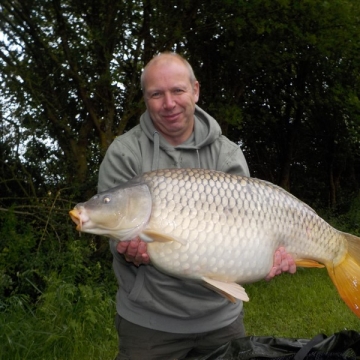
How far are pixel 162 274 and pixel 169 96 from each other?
0.54 meters

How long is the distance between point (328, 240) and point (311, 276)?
3758mm

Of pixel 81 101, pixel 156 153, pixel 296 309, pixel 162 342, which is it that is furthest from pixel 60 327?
pixel 81 101

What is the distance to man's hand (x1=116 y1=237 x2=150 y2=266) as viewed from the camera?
169 centimetres

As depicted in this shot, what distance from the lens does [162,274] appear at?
1.88 meters

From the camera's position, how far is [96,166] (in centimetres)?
476

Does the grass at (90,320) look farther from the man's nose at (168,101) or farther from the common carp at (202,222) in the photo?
the man's nose at (168,101)

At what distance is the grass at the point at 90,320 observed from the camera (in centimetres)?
283

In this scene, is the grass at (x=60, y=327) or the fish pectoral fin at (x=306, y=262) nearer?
Result: the fish pectoral fin at (x=306, y=262)

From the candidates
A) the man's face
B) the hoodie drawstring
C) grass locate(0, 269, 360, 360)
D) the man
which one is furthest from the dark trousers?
grass locate(0, 269, 360, 360)

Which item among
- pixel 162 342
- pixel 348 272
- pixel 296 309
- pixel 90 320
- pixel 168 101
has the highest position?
pixel 168 101

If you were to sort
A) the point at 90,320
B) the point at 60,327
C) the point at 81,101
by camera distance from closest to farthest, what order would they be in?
the point at 60,327
the point at 90,320
the point at 81,101

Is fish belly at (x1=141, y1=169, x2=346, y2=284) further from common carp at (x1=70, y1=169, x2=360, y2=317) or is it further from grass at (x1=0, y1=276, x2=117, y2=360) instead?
grass at (x1=0, y1=276, x2=117, y2=360)

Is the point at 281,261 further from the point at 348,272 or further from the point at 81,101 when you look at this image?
the point at 81,101

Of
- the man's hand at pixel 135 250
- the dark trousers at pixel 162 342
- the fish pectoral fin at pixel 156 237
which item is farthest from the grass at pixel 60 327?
the fish pectoral fin at pixel 156 237
